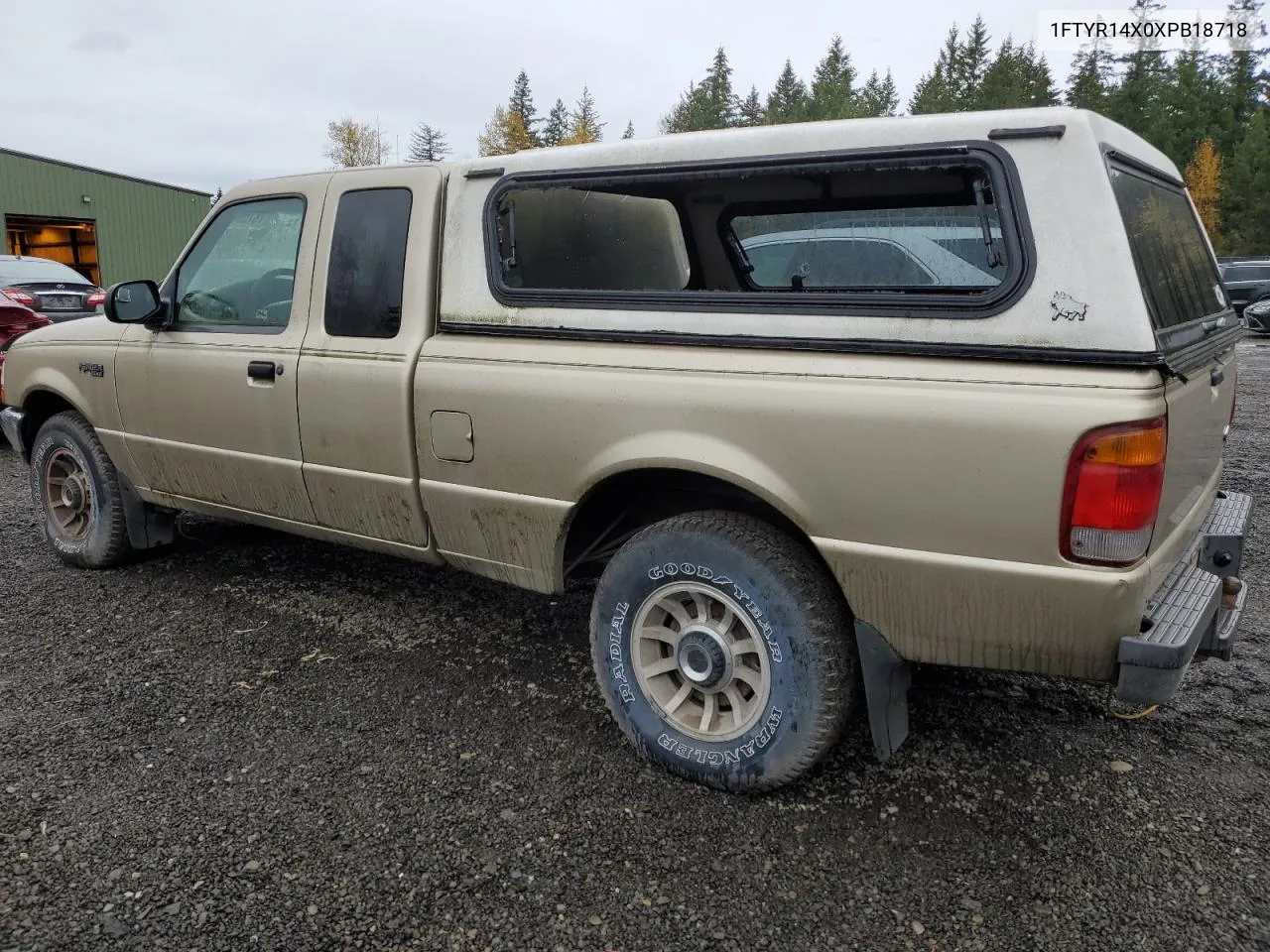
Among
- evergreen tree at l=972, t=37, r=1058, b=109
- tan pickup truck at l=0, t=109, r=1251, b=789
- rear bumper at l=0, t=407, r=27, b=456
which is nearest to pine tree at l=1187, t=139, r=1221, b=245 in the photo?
evergreen tree at l=972, t=37, r=1058, b=109

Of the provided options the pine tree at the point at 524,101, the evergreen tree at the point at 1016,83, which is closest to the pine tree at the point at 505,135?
the pine tree at the point at 524,101

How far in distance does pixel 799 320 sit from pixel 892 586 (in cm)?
74

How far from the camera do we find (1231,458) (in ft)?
24.0

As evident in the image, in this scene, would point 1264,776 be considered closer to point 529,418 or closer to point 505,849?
point 505,849

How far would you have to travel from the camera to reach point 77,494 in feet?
15.7

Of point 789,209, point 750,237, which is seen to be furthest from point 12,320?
point 789,209

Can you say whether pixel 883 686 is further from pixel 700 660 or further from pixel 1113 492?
pixel 1113 492

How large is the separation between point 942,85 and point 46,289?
66.5m

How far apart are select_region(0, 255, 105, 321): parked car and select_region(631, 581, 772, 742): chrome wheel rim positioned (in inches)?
352

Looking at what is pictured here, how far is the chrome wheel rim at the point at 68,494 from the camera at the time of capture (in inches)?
187

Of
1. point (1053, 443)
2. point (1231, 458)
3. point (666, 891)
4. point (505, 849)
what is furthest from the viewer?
point (1231, 458)

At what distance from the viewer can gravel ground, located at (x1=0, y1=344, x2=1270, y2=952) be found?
2.25m

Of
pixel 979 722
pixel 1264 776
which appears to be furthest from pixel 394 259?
pixel 1264 776

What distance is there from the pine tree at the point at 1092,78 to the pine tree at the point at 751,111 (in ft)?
80.2
